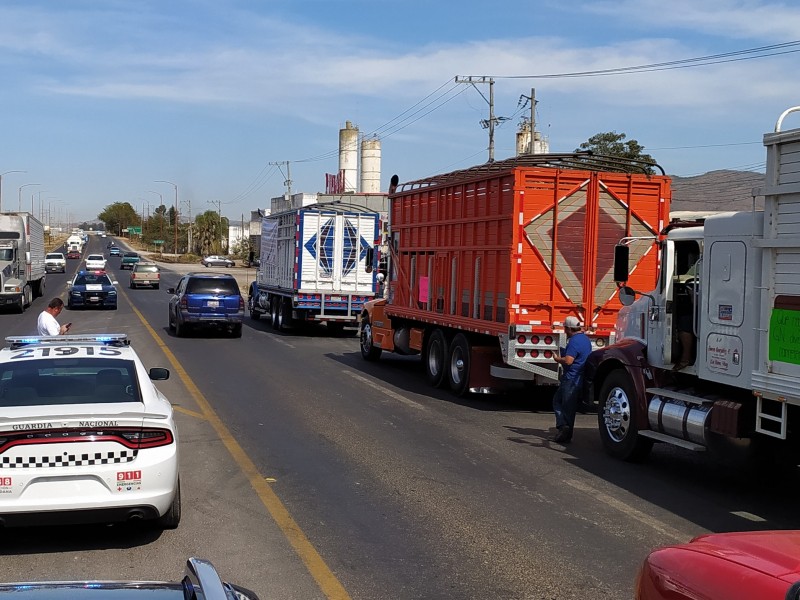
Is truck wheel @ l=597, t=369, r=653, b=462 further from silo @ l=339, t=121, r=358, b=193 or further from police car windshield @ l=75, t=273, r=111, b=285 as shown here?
silo @ l=339, t=121, r=358, b=193

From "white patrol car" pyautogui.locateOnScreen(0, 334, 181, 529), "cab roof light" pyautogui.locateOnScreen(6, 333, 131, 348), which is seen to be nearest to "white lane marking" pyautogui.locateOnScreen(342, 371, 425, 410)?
"cab roof light" pyautogui.locateOnScreen(6, 333, 131, 348)

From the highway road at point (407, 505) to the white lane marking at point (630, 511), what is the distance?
32 millimetres

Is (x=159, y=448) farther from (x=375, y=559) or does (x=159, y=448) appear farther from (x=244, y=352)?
(x=244, y=352)

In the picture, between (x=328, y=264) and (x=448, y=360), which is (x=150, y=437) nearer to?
(x=448, y=360)

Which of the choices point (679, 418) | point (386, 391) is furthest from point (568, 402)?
point (386, 391)

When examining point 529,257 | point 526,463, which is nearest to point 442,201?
point 529,257

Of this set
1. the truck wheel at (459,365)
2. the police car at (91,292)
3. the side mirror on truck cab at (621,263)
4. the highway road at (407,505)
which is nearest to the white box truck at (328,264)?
the truck wheel at (459,365)

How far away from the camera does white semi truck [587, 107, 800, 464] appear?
25.2ft

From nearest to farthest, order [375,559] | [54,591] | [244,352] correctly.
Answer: [54,591]
[375,559]
[244,352]

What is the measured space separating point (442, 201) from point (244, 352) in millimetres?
7305

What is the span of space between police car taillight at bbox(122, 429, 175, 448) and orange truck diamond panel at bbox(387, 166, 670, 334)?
7.36m

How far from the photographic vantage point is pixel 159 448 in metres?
6.48

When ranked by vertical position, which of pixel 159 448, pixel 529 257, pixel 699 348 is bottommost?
pixel 159 448

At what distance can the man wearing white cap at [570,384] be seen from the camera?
35.8ft
